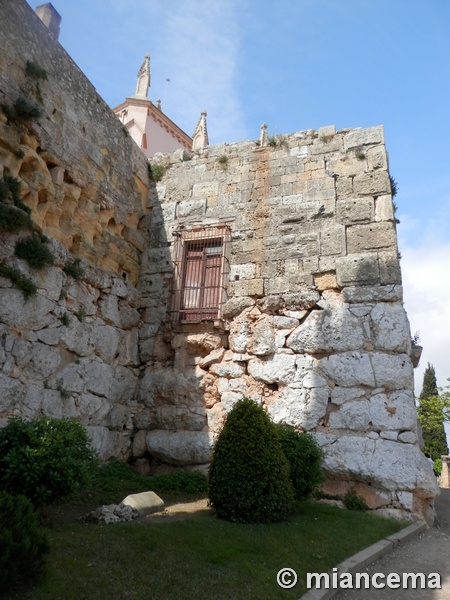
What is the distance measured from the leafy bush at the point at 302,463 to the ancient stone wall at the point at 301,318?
0.72 meters

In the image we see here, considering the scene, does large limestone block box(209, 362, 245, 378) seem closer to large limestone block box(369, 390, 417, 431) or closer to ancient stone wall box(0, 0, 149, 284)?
large limestone block box(369, 390, 417, 431)

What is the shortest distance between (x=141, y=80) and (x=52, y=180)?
12578 mm

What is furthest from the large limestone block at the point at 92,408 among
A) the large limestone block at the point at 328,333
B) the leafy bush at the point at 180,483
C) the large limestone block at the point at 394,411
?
the large limestone block at the point at 394,411

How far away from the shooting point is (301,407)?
6.95m

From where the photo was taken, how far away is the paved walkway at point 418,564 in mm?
3762

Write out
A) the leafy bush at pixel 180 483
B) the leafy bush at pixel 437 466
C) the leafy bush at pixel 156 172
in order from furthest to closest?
the leafy bush at pixel 437 466 < the leafy bush at pixel 156 172 < the leafy bush at pixel 180 483

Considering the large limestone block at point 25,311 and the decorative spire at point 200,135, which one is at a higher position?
the decorative spire at point 200,135

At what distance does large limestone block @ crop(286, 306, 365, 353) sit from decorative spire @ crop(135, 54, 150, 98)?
12967 millimetres

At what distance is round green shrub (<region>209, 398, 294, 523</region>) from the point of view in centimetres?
497

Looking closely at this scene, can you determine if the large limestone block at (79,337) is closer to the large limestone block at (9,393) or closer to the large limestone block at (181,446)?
the large limestone block at (9,393)

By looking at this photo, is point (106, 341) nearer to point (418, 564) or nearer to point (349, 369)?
point (349, 369)

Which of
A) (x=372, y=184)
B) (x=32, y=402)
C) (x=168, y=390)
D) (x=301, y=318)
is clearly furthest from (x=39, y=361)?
(x=372, y=184)

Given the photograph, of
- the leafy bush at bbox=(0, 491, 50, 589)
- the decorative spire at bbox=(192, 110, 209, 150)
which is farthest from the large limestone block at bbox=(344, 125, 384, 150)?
the decorative spire at bbox=(192, 110, 209, 150)

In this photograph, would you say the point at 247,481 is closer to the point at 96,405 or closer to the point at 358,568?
the point at 358,568
